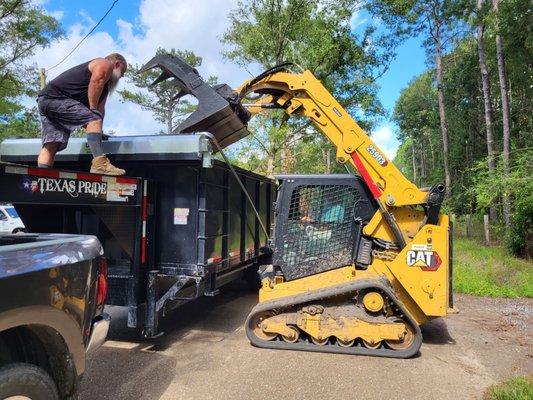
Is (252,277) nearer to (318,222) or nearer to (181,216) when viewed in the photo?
(318,222)

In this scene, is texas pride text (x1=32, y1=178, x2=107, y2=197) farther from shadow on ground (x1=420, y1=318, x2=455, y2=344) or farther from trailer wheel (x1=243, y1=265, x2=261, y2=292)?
trailer wheel (x1=243, y1=265, x2=261, y2=292)

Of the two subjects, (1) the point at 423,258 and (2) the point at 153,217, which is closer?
(2) the point at 153,217

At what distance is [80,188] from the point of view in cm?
411

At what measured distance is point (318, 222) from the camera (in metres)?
6.20

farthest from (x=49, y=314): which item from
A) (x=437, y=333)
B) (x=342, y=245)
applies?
(x=437, y=333)

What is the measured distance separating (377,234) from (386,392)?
2.19 meters

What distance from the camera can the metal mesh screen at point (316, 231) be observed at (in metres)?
6.15

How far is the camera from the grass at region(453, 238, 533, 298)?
936 cm

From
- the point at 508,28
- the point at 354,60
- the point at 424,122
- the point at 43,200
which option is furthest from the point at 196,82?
the point at 424,122

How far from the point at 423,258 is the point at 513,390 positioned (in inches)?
76.8

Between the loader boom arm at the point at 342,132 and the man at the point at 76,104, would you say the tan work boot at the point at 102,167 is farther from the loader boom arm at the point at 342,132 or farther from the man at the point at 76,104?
the loader boom arm at the point at 342,132

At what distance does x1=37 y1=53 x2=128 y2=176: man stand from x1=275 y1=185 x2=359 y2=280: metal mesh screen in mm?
2389

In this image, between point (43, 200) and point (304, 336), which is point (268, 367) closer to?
point (304, 336)

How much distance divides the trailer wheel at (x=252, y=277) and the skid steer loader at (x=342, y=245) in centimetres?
254
